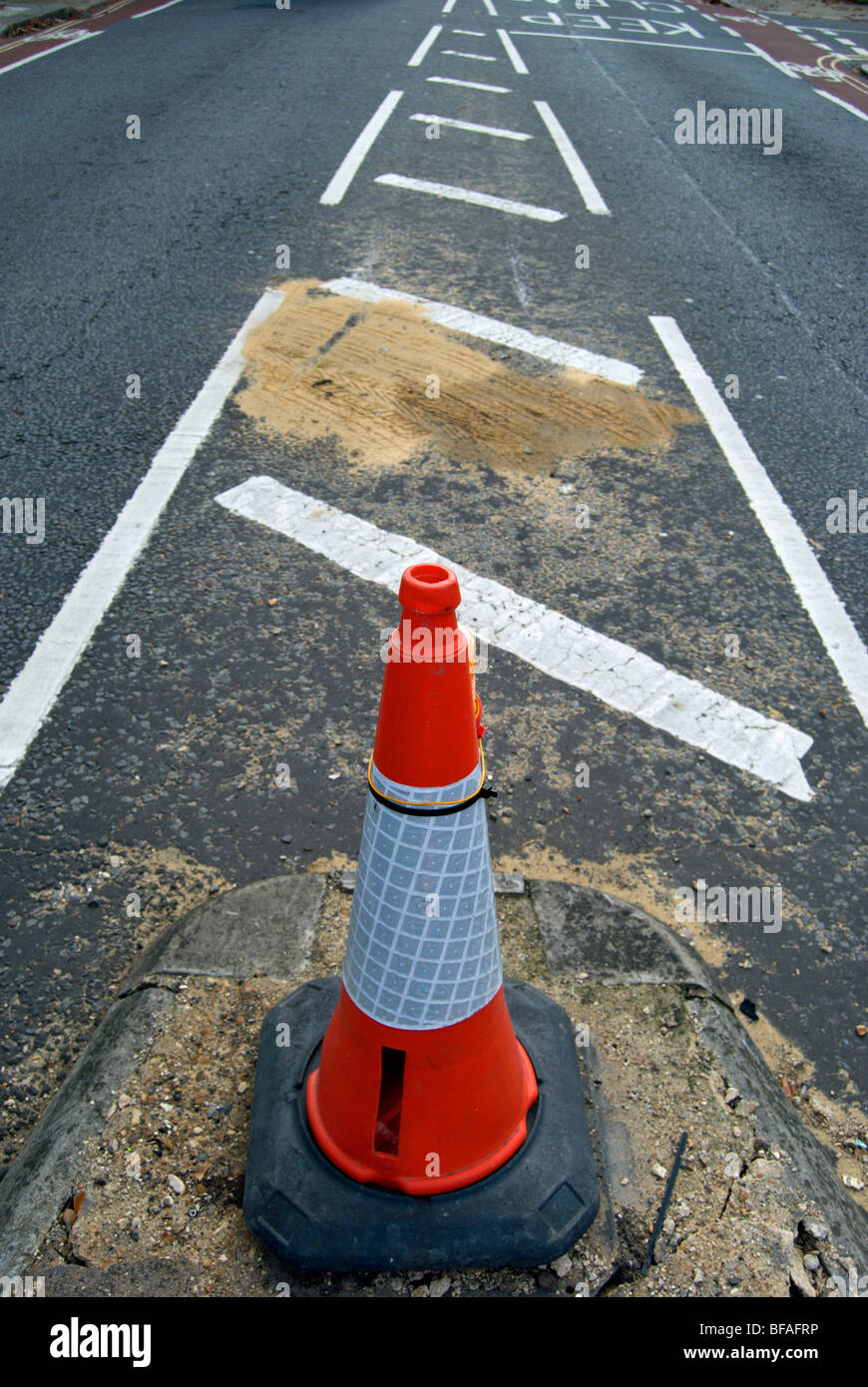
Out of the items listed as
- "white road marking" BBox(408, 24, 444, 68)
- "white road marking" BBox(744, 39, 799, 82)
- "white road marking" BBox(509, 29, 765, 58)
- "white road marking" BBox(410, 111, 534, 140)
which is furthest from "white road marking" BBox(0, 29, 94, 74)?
"white road marking" BBox(744, 39, 799, 82)

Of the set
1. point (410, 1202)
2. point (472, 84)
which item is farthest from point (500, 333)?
point (472, 84)

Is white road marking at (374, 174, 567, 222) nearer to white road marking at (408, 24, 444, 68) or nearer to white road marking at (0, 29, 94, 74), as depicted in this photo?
white road marking at (408, 24, 444, 68)

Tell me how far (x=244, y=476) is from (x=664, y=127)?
9.59 m

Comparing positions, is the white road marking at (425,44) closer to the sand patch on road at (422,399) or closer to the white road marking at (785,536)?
the sand patch on road at (422,399)

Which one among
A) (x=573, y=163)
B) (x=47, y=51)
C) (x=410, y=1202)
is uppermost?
(x=47, y=51)

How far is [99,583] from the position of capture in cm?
420

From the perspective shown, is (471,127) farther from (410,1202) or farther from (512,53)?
(410,1202)

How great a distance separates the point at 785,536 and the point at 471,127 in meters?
8.63

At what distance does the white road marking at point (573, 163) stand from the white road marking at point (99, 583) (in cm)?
462

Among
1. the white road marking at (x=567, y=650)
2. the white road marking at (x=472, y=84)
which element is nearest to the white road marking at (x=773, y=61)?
the white road marking at (x=472, y=84)

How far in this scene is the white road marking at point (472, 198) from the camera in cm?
843

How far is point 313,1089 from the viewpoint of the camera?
7.69 ft

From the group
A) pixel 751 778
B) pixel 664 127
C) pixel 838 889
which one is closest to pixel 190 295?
pixel 751 778
